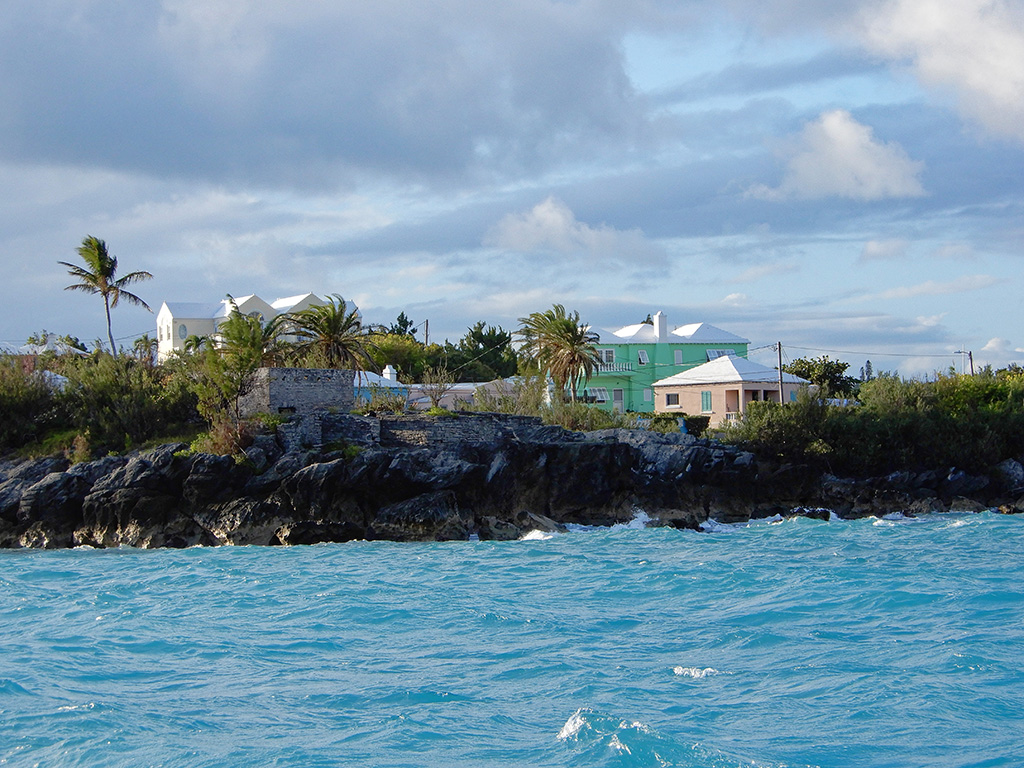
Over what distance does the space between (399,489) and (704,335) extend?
138 feet

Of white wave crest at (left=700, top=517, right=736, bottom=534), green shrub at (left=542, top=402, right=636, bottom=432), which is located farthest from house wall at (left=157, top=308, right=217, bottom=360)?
white wave crest at (left=700, top=517, right=736, bottom=534)

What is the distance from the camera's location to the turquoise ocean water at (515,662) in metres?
10.5

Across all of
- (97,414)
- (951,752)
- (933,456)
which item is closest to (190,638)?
(951,752)

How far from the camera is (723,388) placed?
5278 centimetres

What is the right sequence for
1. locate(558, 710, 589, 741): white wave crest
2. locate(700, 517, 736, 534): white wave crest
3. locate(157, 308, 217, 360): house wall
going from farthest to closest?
locate(157, 308, 217, 360): house wall < locate(700, 517, 736, 534): white wave crest < locate(558, 710, 589, 741): white wave crest

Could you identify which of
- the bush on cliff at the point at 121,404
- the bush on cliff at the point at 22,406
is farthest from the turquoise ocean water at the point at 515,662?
the bush on cliff at the point at 22,406

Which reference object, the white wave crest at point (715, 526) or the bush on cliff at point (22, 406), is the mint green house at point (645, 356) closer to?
the white wave crest at point (715, 526)

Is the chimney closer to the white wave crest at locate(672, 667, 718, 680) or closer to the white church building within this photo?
the white church building

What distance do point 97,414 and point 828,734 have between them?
27984 mm

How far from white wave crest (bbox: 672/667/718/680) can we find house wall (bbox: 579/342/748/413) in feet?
164

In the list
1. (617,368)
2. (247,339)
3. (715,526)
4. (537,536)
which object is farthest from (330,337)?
(617,368)

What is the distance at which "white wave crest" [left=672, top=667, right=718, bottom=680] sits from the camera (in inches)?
512

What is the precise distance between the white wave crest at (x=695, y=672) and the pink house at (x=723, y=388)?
124 feet

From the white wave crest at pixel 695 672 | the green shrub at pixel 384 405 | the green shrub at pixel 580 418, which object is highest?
the green shrub at pixel 384 405
